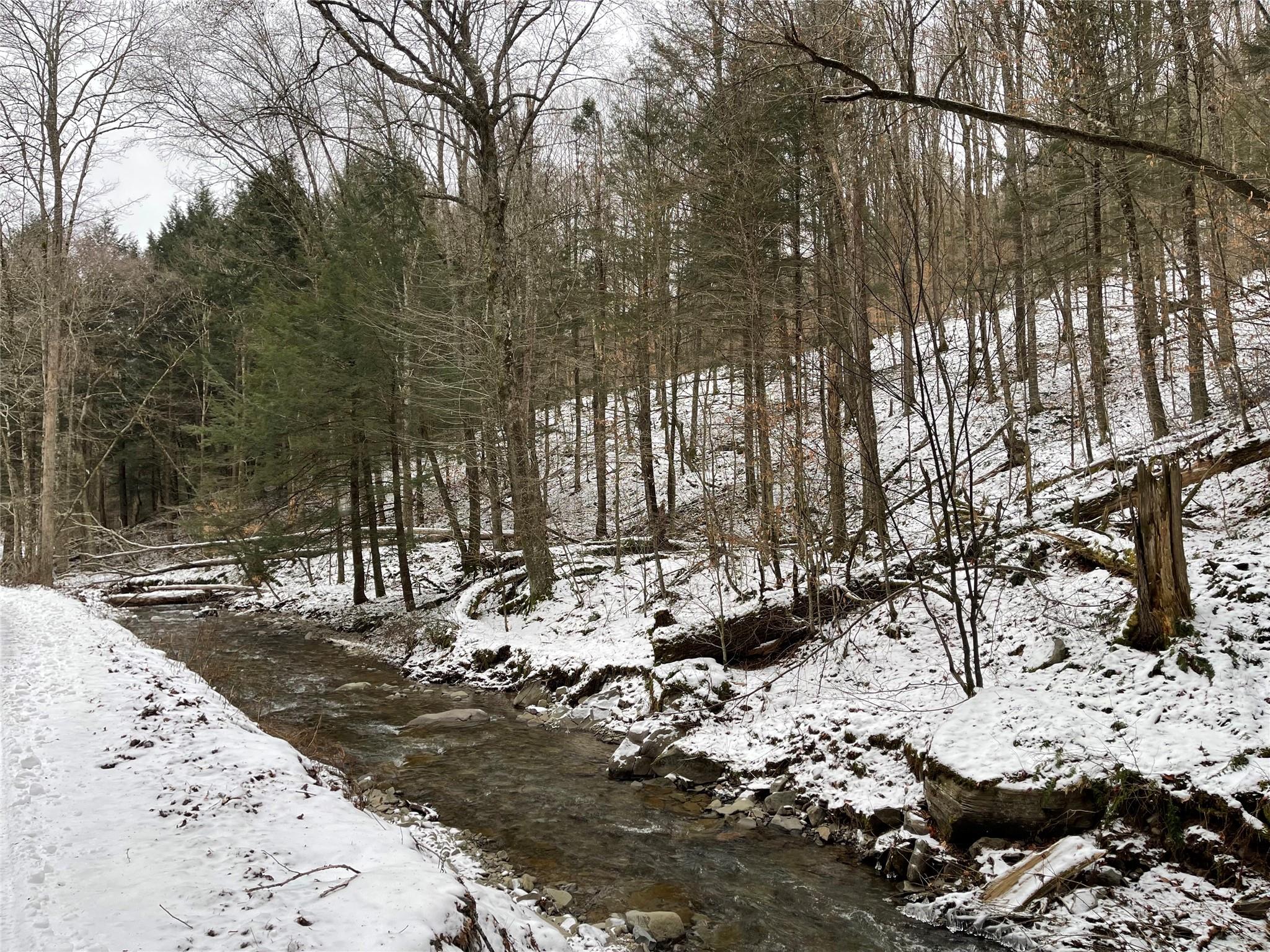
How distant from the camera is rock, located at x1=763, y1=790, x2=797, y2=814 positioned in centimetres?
696

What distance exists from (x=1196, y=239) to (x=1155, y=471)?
3807 millimetres

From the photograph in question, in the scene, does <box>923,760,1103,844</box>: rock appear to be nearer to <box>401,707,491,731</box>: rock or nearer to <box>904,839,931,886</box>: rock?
<box>904,839,931,886</box>: rock

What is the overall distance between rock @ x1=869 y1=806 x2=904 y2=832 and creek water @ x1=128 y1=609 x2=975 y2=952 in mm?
393

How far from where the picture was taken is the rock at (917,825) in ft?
19.2

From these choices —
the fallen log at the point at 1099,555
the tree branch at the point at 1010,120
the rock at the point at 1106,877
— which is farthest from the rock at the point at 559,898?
the tree branch at the point at 1010,120

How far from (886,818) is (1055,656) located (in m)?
2.29

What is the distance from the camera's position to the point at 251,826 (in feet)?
13.8

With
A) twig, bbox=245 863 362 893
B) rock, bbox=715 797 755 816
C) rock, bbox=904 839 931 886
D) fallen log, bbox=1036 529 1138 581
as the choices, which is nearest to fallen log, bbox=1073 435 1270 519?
fallen log, bbox=1036 529 1138 581

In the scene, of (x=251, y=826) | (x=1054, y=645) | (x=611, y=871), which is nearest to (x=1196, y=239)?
(x=1054, y=645)

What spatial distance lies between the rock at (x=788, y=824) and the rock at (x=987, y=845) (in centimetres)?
158

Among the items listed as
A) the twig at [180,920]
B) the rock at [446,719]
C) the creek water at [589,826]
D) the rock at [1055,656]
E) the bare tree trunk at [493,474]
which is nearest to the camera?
the twig at [180,920]

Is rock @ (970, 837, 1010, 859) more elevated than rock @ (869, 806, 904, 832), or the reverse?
rock @ (970, 837, 1010, 859)

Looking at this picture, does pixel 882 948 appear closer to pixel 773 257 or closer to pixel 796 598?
pixel 796 598

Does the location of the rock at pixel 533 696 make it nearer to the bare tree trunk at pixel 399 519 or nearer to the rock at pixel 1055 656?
the bare tree trunk at pixel 399 519
